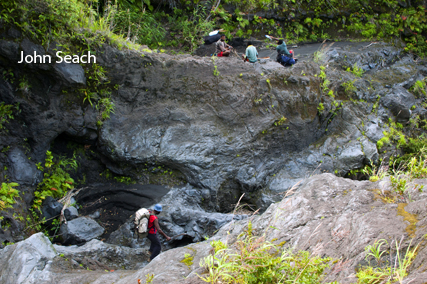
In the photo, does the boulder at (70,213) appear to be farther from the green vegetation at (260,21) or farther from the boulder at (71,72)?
the green vegetation at (260,21)

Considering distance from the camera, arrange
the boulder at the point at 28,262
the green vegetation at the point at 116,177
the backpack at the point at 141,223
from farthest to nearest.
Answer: the green vegetation at the point at 116,177
the backpack at the point at 141,223
the boulder at the point at 28,262

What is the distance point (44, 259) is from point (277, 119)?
607 cm

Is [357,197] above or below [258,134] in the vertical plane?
above

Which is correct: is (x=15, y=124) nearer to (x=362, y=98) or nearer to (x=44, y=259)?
(x=44, y=259)

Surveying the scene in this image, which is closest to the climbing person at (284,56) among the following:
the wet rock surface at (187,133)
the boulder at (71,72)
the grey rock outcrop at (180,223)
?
the wet rock surface at (187,133)

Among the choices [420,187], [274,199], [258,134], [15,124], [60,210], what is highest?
[420,187]

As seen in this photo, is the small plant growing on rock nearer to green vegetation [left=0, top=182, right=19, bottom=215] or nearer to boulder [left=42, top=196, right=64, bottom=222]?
boulder [left=42, top=196, right=64, bottom=222]

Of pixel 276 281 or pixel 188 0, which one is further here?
pixel 188 0

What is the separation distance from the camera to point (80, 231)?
19.2 ft

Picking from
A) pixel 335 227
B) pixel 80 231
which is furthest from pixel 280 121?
pixel 80 231

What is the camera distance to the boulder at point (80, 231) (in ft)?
18.9

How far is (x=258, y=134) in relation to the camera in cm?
759

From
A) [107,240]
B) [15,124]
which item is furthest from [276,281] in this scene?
[15,124]

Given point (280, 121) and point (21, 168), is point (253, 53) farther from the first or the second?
point (21, 168)
